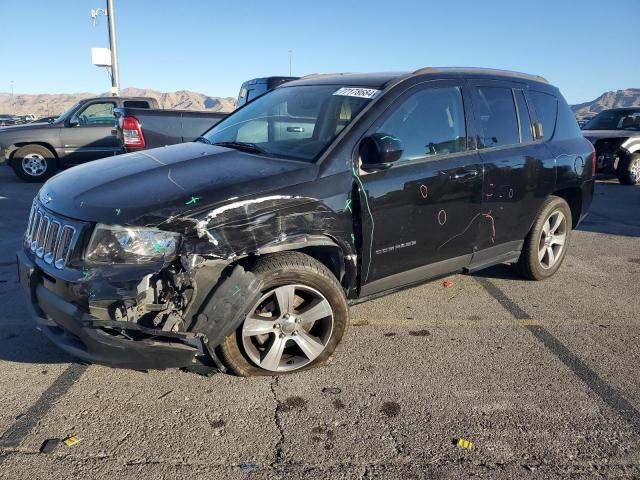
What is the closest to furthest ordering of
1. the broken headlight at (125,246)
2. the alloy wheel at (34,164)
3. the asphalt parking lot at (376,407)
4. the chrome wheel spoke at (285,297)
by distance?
the asphalt parking lot at (376,407) → the broken headlight at (125,246) → the chrome wheel spoke at (285,297) → the alloy wheel at (34,164)

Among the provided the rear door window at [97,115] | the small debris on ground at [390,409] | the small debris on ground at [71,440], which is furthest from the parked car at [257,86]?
the small debris on ground at [71,440]

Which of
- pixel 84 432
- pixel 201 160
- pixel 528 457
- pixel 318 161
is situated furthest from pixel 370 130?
pixel 84 432

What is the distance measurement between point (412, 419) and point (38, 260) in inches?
91.7

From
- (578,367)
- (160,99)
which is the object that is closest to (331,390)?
(578,367)

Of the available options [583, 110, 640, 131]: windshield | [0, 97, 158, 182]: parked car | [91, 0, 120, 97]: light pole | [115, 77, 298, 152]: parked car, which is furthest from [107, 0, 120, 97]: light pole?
[583, 110, 640, 131]: windshield

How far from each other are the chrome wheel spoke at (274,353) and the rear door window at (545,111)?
3.14 metres

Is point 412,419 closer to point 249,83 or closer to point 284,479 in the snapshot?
point 284,479

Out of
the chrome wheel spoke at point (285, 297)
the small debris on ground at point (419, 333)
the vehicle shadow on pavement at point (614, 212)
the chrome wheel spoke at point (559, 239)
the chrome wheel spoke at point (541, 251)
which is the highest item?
the chrome wheel spoke at point (285, 297)

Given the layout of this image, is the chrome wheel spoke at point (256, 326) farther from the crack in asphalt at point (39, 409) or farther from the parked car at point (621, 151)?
the parked car at point (621, 151)

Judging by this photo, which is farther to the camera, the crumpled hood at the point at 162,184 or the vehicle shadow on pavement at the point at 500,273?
the vehicle shadow on pavement at the point at 500,273

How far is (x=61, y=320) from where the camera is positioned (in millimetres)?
2787

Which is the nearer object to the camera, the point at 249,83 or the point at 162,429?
the point at 162,429

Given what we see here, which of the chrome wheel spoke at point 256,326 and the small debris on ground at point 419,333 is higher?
the chrome wheel spoke at point 256,326

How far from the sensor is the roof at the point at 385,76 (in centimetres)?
376
